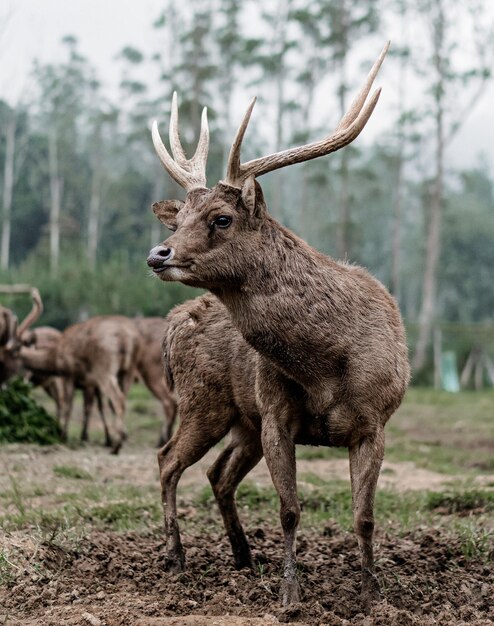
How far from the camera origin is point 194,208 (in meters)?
4.82

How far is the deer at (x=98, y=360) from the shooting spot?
1301 centimetres

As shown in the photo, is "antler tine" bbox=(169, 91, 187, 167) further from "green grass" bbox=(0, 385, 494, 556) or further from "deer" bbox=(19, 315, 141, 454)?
"deer" bbox=(19, 315, 141, 454)

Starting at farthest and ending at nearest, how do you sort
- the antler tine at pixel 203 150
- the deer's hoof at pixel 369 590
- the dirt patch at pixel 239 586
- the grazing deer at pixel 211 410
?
the grazing deer at pixel 211 410 < the antler tine at pixel 203 150 < the deer's hoof at pixel 369 590 < the dirt patch at pixel 239 586

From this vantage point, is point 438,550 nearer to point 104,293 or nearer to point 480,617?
point 480,617

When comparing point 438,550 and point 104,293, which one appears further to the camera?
point 104,293

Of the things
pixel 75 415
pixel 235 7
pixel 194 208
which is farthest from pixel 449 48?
pixel 194 208

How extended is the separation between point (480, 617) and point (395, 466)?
6.14m

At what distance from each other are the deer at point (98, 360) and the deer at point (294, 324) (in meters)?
7.74

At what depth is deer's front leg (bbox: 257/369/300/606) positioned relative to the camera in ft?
16.1

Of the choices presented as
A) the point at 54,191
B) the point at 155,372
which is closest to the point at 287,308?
the point at 155,372

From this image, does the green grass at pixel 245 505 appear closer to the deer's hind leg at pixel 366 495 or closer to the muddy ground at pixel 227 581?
the muddy ground at pixel 227 581

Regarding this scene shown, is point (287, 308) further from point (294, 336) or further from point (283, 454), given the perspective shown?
point (283, 454)

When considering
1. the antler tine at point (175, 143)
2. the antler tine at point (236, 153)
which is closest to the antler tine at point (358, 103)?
the antler tine at point (236, 153)

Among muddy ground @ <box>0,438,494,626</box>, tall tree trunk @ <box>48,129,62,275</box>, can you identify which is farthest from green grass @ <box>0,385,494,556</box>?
tall tree trunk @ <box>48,129,62,275</box>
